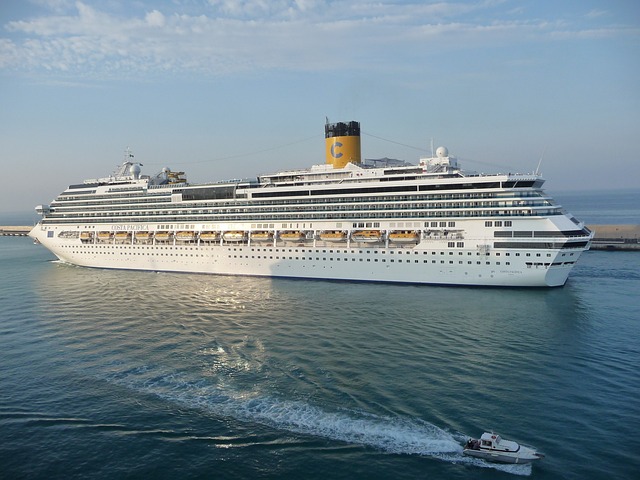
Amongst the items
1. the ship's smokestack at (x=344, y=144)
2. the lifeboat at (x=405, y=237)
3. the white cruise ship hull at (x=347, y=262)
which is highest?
the ship's smokestack at (x=344, y=144)

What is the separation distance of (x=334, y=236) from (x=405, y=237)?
276 inches

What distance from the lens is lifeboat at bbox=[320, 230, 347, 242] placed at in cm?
4552

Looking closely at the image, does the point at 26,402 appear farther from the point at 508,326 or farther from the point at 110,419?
the point at 508,326

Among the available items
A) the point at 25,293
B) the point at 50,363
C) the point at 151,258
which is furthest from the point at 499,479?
the point at 151,258

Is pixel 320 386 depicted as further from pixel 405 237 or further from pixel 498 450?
pixel 405 237

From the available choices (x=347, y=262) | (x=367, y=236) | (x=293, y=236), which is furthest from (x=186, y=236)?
(x=367, y=236)

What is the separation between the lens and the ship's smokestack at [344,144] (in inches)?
2073

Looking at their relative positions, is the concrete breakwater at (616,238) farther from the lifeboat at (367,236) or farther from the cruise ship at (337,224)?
the lifeboat at (367,236)

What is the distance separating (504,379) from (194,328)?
62.5ft

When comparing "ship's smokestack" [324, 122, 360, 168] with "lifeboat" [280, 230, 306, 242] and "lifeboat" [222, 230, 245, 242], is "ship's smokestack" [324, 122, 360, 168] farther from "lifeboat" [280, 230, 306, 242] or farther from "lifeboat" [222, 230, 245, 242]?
"lifeboat" [222, 230, 245, 242]

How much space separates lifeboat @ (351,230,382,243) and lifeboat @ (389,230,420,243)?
4.06 ft

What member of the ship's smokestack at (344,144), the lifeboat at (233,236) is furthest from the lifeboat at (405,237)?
the lifeboat at (233,236)

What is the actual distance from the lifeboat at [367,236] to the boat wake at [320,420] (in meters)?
25.2

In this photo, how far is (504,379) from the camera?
2156cm
